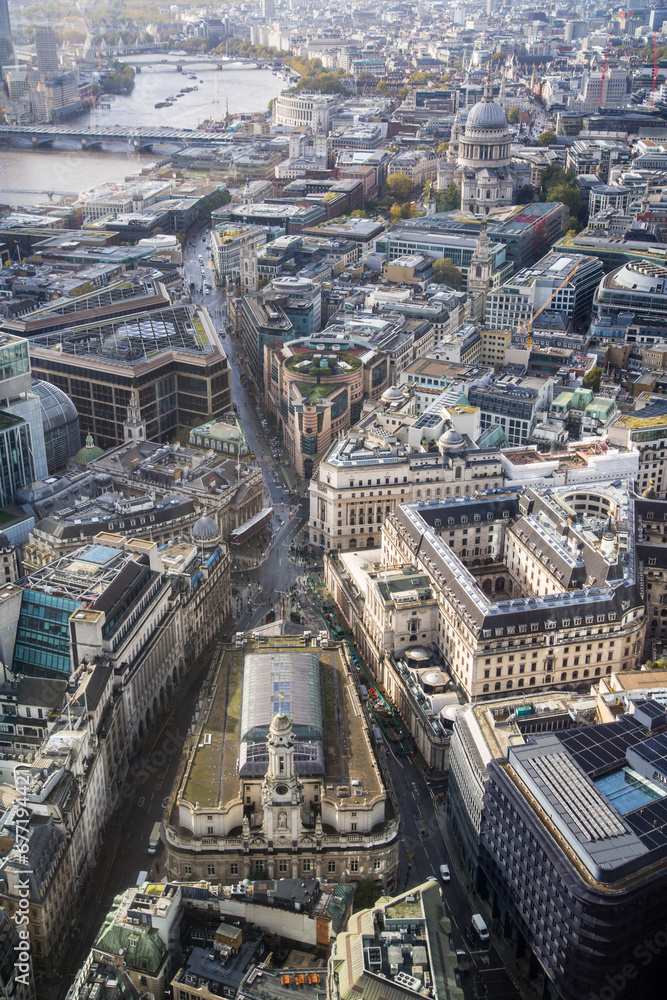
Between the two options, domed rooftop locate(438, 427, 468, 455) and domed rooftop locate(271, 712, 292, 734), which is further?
domed rooftop locate(438, 427, 468, 455)

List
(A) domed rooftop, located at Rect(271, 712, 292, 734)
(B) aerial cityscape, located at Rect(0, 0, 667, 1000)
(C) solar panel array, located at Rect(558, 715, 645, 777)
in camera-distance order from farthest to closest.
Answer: (A) domed rooftop, located at Rect(271, 712, 292, 734) → (C) solar panel array, located at Rect(558, 715, 645, 777) → (B) aerial cityscape, located at Rect(0, 0, 667, 1000)

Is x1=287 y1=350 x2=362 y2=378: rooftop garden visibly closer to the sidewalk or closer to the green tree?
the sidewalk

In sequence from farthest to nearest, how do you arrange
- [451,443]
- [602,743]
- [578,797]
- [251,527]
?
[251,527]
[451,443]
[602,743]
[578,797]

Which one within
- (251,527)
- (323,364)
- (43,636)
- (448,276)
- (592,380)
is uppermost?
(448,276)

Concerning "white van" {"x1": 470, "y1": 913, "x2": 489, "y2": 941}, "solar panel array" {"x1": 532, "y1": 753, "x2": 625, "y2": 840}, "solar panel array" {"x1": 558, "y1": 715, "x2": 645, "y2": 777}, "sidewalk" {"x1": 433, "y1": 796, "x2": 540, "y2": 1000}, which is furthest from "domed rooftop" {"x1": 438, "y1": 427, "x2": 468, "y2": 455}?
"white van" {"x1": 470, "y1": 913, "x2": 489, "y2": 941}

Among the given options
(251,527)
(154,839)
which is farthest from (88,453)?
(154,839)

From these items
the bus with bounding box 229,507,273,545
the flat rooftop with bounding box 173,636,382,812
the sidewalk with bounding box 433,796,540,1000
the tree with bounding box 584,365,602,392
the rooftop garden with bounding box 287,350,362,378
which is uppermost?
the rooftop garden with bounding box 287,350,362,378

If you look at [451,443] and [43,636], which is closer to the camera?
[43,636]

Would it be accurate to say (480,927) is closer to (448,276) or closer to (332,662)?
(332,662)
